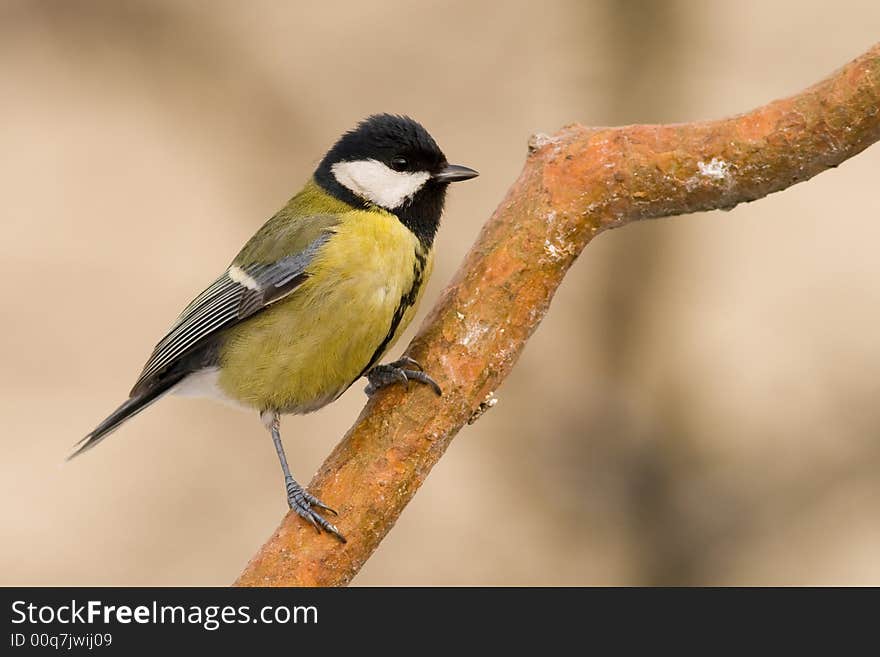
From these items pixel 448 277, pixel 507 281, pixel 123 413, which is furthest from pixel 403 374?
pixel 448 277

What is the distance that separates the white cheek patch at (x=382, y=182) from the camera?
210cm

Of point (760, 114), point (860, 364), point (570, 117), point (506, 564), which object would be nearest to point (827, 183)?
point (860, 364)

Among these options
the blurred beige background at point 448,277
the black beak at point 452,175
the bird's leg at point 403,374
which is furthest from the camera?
the blurred beige background at point 448,277

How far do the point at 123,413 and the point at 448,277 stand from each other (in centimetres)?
143

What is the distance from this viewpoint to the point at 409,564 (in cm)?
357

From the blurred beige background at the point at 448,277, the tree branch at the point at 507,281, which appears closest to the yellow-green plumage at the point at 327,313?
the tree branch at the point at 507,281

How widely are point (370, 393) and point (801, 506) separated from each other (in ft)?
6.28

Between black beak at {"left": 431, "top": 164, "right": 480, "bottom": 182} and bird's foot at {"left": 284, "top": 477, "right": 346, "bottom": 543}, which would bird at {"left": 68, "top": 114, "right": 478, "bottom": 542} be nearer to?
black beak at {"left": 431, "top": 164, "right": 480, "bottom": 182}

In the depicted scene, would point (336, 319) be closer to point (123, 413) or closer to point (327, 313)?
point (327, 313)

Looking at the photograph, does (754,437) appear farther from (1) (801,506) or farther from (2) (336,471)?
(2) (336,471)

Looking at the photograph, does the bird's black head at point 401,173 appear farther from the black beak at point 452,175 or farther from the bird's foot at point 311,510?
the bird's foot at point 311,510

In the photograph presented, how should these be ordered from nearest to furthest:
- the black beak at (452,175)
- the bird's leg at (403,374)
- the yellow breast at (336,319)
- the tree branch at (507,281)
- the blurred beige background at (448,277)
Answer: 1. the tree branch at (507,281)
2. the bird's leg at (403,374)
3. the yellow breast at (336,319)
4. the black beak at (452,175)
5. the blurred beige background at (448,277)

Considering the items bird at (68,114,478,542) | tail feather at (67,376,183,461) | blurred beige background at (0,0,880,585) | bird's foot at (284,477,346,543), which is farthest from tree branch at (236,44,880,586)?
blurred beige background at (0,0,880,585)

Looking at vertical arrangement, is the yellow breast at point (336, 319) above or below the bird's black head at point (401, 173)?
below
